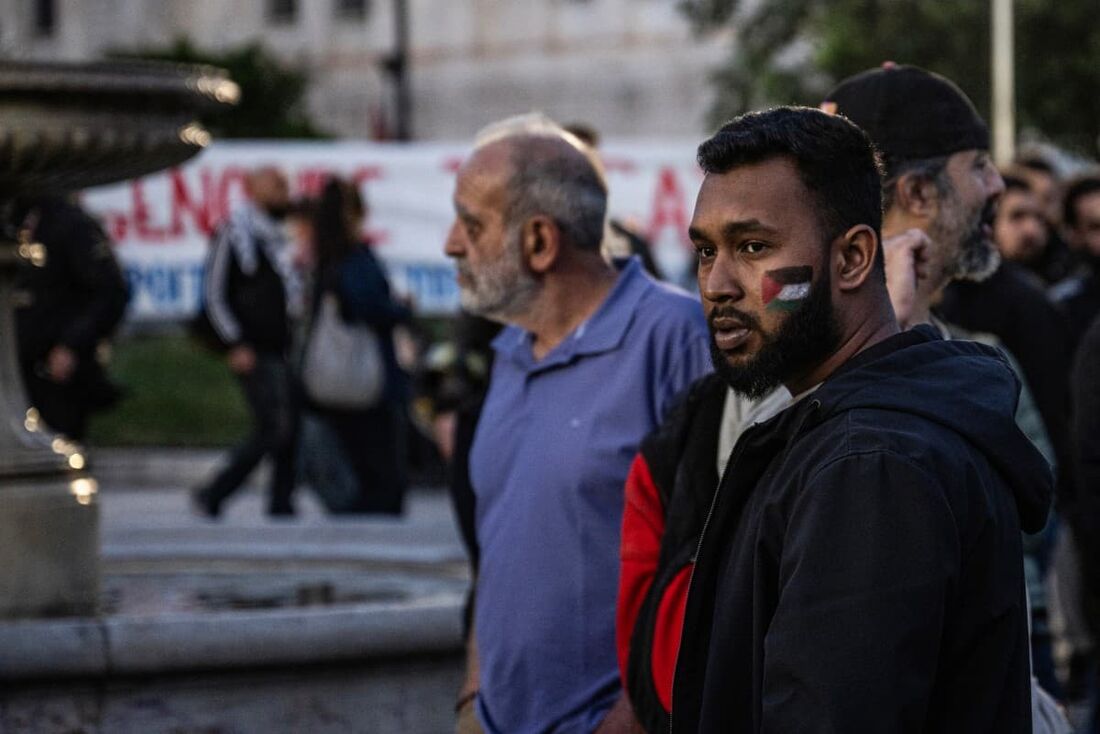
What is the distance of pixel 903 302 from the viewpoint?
12.1ft

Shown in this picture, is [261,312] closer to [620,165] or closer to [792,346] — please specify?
[792,346]

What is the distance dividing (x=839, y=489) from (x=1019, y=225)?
6.97 m

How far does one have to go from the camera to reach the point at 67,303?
Result: 32.1ft

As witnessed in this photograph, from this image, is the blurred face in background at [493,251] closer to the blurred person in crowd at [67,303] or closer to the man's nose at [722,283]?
the man's nose at [722,283]

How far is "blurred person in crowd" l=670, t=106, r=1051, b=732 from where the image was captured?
2.52 metres

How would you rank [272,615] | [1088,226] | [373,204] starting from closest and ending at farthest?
1. [272,615]
2. [1088,226]
3. [373,204]

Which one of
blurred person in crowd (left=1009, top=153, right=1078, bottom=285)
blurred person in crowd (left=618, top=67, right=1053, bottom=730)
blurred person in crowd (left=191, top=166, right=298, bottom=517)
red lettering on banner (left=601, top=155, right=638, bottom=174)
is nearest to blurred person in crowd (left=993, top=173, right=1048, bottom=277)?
blurred person in crowd (left=1009, top=153, right=1078, bottom=285)

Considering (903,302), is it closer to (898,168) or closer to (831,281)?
(898,168)

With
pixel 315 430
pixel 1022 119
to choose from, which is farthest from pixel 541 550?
→ pixel 1022 119

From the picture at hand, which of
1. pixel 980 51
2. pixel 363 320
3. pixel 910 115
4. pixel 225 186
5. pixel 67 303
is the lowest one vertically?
pixel 225 186

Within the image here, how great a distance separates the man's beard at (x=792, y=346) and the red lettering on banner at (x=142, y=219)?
22256 millimetres

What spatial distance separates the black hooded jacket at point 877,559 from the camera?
8.23 ft

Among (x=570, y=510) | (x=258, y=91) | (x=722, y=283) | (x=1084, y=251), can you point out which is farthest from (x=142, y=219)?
(x=258, y=91)

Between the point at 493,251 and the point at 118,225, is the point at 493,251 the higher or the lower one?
the higher one
